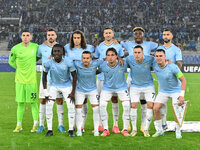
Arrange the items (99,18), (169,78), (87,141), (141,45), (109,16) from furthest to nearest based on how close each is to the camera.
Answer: (109,16)
(99,18)
(141,45)
(169,78)
(87,141)

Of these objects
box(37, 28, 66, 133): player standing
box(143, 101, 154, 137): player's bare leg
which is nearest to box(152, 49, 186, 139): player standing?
box(143, 101, 154, 137): player's bare leg

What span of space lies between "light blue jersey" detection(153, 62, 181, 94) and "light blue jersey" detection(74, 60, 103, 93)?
124 cm

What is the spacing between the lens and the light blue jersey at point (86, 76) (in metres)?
7.07

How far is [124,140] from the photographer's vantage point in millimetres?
6715

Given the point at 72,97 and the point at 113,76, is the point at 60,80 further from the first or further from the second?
the point at 113,76

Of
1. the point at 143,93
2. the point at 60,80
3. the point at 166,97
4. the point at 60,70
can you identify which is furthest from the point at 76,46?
the point at 166,97

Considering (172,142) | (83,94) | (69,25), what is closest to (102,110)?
(83,94)

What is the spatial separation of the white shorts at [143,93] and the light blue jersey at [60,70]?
1.31 m

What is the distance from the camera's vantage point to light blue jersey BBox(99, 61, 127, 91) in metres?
7.15

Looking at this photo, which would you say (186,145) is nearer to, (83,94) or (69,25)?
(83,94)

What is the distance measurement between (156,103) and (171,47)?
123 centimetres

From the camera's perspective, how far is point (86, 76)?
7.08 meters

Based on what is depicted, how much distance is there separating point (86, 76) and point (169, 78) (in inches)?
65.1

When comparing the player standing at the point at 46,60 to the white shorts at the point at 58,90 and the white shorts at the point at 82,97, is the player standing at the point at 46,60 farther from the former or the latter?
the white shorts at the point at 82,97
